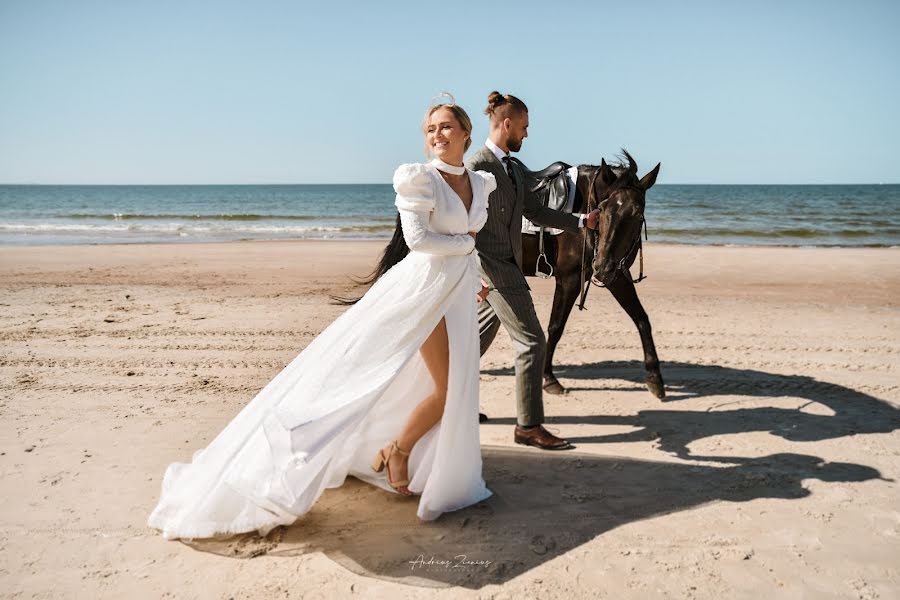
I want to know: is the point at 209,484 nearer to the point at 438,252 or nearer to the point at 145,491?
the point at 145,491

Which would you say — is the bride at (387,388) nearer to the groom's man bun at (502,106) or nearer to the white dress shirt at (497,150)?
the white dress shirt at (497,150)

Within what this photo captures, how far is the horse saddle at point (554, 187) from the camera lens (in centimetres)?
543

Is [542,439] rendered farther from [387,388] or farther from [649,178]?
[649,178]

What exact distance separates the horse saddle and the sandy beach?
162cm

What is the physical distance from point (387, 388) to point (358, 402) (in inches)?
8.8

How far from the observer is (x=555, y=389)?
18.6 feet

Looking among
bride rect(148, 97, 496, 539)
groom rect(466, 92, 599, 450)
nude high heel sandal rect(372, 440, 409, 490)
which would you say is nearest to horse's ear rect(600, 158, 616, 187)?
groom rect(466, 92, 599, 450)

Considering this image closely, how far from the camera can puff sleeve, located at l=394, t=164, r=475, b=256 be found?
315 cm

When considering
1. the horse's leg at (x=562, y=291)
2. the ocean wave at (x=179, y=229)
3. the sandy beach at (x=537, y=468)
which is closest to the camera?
the sandy beach at (x=537, y=468)

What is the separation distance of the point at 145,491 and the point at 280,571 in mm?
1280

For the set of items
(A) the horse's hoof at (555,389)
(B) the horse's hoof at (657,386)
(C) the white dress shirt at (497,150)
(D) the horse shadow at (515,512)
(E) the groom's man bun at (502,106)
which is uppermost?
(E) the groom's man bun at (502,106)

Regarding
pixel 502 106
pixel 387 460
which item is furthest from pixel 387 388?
pixel 502 106

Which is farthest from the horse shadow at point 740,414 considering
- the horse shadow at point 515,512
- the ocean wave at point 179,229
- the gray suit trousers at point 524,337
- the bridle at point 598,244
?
the ocean wave at point 179,229

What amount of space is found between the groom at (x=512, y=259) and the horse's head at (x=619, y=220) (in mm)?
760
